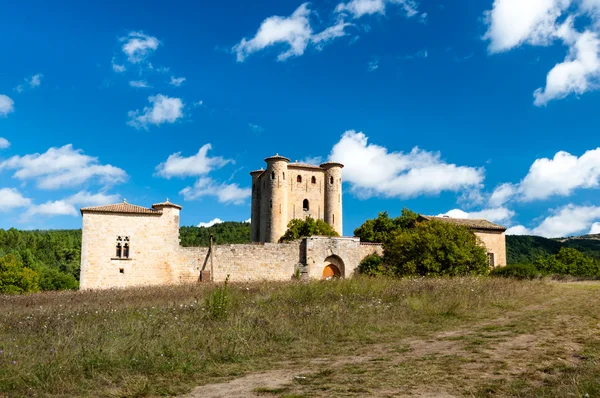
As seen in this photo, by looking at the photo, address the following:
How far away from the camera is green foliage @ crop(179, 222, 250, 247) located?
251 ft

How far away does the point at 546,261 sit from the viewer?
4975 cm

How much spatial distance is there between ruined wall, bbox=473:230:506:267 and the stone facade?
42.2 ft

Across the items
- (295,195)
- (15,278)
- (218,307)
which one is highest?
(295,195)

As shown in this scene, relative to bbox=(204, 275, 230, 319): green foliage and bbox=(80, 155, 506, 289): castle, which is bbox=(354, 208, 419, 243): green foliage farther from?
bbox=(204, 275, 230, 319): green foliage

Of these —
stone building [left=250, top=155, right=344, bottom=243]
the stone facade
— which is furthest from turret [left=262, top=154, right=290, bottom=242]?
the stone facade

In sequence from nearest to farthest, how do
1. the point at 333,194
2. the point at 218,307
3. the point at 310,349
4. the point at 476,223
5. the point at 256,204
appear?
the point at 310,349, the point at 218,307, the point at 476,223, the point at 333,194, the point at 256,204

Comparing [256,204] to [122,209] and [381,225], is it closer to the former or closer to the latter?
[381,225]

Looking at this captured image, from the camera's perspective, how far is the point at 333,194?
53.0 metres

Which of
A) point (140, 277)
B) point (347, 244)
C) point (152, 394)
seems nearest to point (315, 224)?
point (347, 244)

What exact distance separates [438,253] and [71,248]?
60972mm

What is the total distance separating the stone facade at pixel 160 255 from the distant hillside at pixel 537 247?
48857mm

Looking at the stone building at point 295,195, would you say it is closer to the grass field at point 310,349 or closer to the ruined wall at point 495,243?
the ruined wall at point 495,243

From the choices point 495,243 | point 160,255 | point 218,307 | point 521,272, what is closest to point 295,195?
point 495,243

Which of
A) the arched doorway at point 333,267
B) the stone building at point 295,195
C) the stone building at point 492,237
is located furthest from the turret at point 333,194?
the arched doorway at point 333,267
